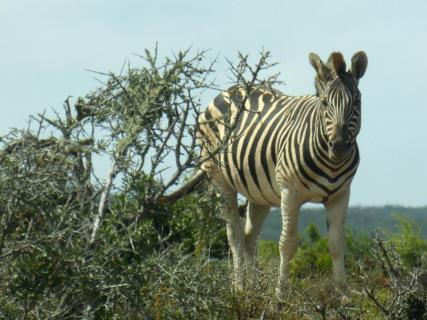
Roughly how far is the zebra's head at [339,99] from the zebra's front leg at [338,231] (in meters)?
0.48

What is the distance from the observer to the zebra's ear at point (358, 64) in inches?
438

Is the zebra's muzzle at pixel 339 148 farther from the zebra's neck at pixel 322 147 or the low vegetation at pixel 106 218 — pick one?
the low vegetation at pixel 106 218

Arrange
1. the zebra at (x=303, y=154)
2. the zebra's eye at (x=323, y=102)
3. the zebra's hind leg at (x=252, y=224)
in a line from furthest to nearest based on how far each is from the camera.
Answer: the zebra's hind leg at (x=252, y=224)
the zebra's eye at (x=323, y=102)
the zebra at (x=303, y=154)

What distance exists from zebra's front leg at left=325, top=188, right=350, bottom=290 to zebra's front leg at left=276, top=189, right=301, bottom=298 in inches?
12.9

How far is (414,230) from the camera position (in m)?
16.9

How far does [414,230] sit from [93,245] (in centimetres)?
1066

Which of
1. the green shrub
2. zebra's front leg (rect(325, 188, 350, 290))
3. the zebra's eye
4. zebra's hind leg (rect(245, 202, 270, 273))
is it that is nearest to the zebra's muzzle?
the zebra's eye

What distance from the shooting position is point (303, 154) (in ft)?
36.7

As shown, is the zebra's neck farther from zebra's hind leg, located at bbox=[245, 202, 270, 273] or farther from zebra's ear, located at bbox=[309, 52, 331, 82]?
zebra's hind leg, located at bbox=[245, 202, 270, 273]

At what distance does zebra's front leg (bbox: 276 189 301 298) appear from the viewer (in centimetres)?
1105

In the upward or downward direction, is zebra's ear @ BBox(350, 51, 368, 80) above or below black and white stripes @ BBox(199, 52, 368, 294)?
above

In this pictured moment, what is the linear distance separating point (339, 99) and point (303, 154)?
0.70 m

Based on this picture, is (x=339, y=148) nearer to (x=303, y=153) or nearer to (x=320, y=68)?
(x=303, y=153)

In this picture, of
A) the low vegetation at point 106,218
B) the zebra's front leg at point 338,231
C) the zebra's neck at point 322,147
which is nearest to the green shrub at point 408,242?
the zebra's front leg at point 338,231
